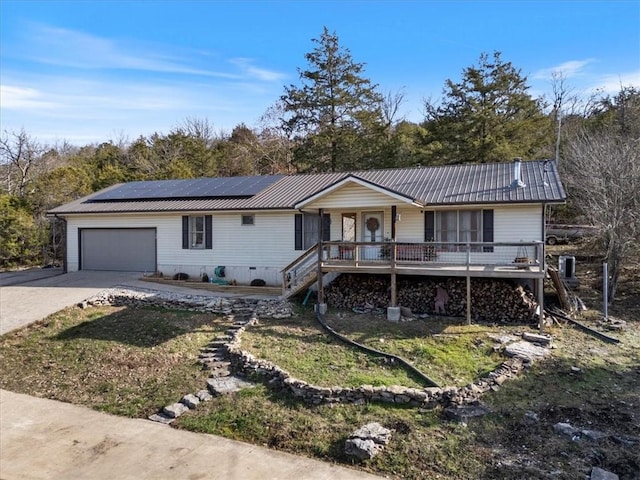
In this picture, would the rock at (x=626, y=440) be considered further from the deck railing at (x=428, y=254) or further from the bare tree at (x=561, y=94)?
the bare tree at (x=561, y=94)

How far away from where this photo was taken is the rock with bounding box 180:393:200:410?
25.9 feet

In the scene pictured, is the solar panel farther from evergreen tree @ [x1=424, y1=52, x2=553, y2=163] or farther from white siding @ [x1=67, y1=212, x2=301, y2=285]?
evergreen tree @ [x1=424, y1=52, x2=553, y2=163]

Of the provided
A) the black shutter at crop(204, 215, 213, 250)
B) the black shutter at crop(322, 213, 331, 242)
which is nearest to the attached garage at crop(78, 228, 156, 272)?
the black shutter at crop(204, 215, 213, 250)

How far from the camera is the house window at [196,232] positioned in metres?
18.0

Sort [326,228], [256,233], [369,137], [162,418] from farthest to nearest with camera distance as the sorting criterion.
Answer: [369,137], [256,233], [326,228], [162,418]

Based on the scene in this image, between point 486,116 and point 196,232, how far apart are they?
59.8ft

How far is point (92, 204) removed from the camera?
67.6 feet

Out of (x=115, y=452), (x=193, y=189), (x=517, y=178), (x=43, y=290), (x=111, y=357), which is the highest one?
(x=193, y=189)

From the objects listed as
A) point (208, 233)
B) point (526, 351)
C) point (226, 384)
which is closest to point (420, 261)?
point (526, 351)

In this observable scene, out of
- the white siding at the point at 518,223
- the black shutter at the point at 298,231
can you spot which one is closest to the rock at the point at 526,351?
the white siding at the point at 518,223

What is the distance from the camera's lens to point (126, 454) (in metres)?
6.45

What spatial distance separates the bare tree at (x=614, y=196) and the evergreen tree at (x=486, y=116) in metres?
6.35

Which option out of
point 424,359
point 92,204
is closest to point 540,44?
point 424,359

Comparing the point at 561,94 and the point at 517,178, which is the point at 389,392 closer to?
the point at 517,178
